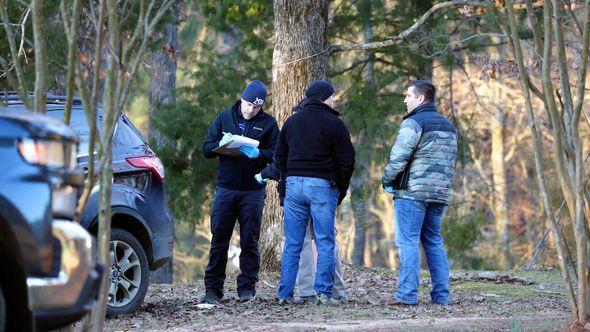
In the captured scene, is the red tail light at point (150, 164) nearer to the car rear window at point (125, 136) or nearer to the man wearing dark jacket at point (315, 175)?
the car rear window at point (125, 136)

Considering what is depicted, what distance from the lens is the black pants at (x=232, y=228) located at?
9492mm

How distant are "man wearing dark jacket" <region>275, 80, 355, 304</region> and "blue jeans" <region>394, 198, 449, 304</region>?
614mm

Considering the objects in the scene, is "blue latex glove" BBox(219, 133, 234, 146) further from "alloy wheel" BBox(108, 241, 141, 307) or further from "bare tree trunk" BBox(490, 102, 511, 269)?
"bare tree trunk" BBox(490, 102, 511, 269)

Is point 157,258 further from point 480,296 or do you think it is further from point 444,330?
point 480,296

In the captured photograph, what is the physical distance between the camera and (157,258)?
8.82m

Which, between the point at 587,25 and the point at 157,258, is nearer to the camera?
the point at 587,25

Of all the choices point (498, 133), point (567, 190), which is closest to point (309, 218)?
point (567, 190)

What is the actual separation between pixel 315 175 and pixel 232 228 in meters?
1.00

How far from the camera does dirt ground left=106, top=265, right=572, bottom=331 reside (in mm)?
7508

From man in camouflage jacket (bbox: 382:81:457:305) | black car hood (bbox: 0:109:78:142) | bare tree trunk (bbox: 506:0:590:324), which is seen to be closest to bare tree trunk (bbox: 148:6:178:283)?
man in camouflage jacket (bbox: 382:81:457:305)

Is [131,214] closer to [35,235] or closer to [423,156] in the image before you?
[423,156]

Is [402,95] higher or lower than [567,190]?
higher

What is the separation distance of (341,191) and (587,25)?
3462 mm

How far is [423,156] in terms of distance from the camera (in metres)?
9.09
